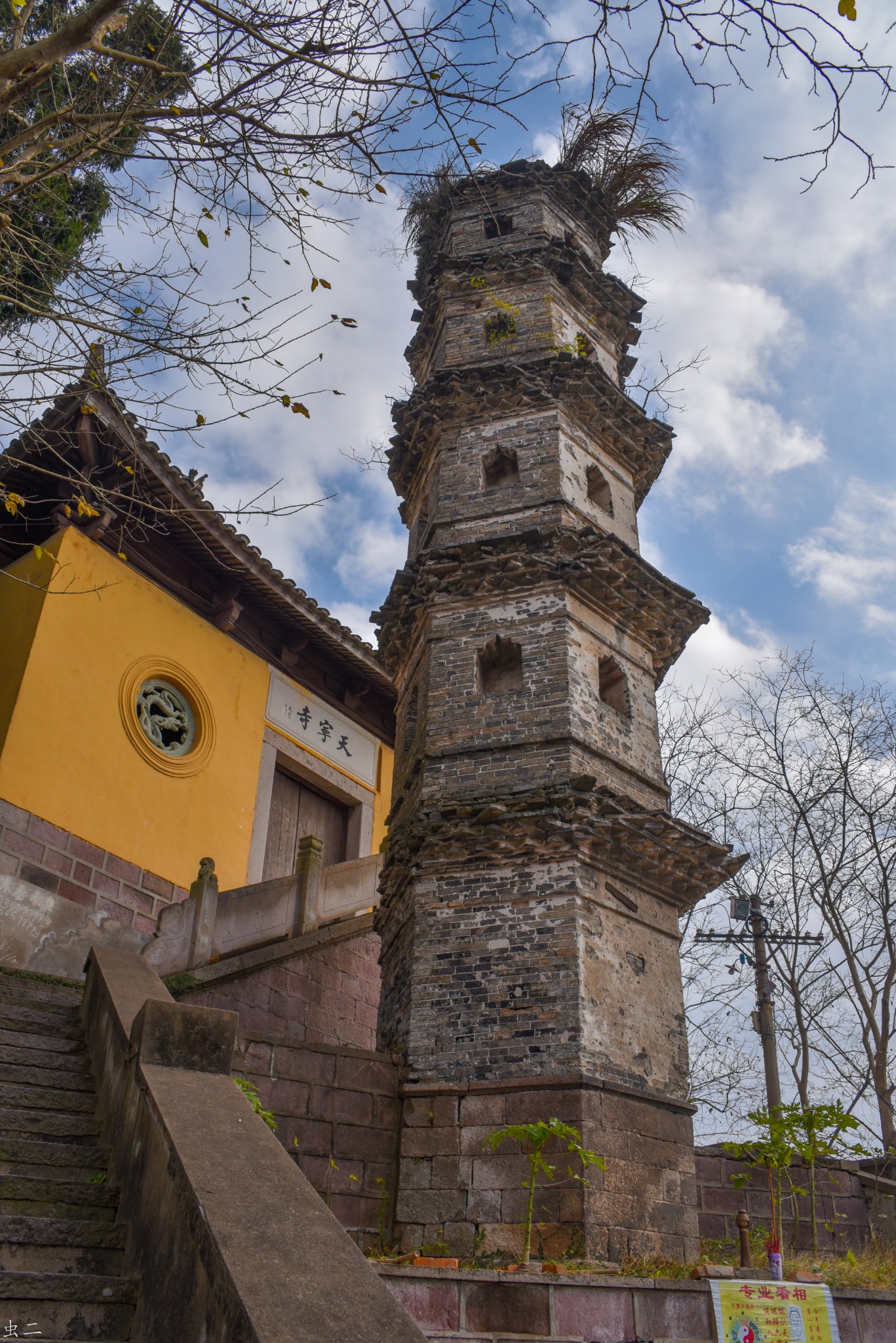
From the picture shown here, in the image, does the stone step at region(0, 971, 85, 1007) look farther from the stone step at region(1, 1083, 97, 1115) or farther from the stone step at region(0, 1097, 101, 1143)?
the stone step at region(0, 1097, 101, 1143)

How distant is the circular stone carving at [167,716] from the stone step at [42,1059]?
287 inches

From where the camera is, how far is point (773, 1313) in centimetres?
670

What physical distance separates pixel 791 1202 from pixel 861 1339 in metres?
3.12

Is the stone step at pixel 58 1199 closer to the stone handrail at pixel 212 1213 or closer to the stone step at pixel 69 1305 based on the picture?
the stone handrail at pixel 212 1213

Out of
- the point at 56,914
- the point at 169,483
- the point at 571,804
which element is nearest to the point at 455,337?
the point at 169,483

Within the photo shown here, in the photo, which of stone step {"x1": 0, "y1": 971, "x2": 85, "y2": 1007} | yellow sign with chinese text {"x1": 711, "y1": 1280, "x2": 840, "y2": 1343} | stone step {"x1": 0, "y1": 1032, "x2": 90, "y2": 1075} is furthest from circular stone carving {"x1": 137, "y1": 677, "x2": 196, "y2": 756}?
yellow sign with chinese text {"x1": 711, "y1": 1280, "x2": 840, "y2": 1343}

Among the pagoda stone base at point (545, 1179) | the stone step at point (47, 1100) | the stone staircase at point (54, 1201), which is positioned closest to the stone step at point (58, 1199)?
the stone staircase at point (54, 1201)

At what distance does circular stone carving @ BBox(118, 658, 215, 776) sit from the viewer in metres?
13.3

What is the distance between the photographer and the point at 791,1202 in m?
10.2

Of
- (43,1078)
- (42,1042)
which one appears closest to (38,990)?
(42,1042)

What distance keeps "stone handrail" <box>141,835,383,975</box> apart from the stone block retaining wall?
475cm

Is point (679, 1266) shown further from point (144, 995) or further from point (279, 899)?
point (279, 899)

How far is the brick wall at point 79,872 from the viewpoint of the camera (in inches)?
443

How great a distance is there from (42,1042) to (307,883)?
5635 millimetres
